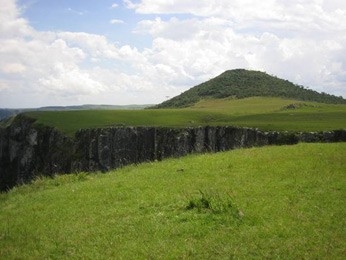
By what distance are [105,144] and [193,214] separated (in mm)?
61117

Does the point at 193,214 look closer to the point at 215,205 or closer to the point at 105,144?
the point at 215,205

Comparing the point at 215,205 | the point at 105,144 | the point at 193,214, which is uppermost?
the point at 215,205

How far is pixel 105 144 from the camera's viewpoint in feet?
244

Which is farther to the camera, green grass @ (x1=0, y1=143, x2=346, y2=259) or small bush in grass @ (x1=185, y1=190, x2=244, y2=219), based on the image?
small bush in grass @ (x1=185, y1=190, x2=244, y2=219)

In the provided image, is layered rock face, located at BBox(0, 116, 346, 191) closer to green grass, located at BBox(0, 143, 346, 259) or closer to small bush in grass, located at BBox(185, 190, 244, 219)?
green grass, located at BBox(0, 143, 346, 259)

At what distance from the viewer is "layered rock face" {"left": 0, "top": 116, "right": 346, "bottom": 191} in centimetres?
5841

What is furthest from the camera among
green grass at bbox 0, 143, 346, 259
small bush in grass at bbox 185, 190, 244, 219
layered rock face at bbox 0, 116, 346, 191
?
layered rock face at bbox 0, 116, 346, 191

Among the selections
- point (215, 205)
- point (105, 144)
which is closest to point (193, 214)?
point (215, 205)

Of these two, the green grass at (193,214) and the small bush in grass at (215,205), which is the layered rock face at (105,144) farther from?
the small bush in grass at (215,205)

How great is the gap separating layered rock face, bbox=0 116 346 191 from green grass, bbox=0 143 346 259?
90.7 feet

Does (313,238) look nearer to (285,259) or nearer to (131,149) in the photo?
(285,259)

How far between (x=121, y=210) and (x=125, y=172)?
9984 millimetres

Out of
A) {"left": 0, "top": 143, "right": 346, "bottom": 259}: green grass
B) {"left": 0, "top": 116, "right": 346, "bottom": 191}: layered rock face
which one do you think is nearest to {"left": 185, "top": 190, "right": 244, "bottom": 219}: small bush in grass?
{"left": 0, "top": 143, "right": 346, "bottom": 259}: green grass

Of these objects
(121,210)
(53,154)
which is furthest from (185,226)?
(53,154)
